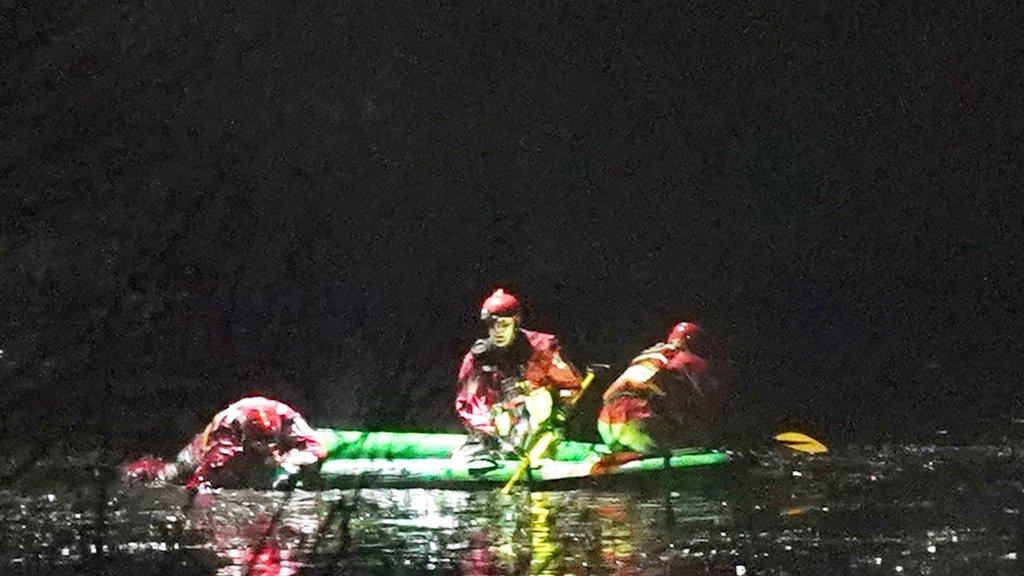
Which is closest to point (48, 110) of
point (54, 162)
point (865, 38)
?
point (54, 162)

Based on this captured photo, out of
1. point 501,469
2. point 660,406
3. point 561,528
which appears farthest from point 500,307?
point 561,528

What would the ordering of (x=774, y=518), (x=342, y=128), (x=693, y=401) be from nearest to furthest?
(x=774, y=518) < (x=693, y=401) < (x=342, y=128)

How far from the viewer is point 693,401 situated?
737 centimetres

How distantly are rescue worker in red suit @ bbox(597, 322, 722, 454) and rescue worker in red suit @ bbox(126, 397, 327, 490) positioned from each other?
1.96 meters

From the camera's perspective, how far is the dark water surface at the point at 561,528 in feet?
15.6

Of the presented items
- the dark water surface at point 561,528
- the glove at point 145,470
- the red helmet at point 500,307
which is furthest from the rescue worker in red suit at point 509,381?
the glove at point 145,470

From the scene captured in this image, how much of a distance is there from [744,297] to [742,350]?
47cm

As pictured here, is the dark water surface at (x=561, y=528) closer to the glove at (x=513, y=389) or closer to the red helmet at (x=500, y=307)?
the glove at (x=513, y=389)

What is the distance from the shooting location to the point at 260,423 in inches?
295

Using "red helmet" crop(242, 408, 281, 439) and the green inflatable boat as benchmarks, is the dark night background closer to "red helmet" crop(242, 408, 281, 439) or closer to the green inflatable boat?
"red helmet" crop(242, 408, 281, 439)

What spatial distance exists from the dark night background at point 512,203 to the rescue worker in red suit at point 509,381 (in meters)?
2.35

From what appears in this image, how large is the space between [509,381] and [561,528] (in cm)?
173

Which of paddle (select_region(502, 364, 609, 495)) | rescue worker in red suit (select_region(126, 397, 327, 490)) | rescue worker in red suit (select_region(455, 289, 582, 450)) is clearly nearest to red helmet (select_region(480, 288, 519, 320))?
rescue worker in red suit (select_region(455, 289, 582, 450))

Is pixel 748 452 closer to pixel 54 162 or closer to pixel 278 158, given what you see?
pixel 278 158
